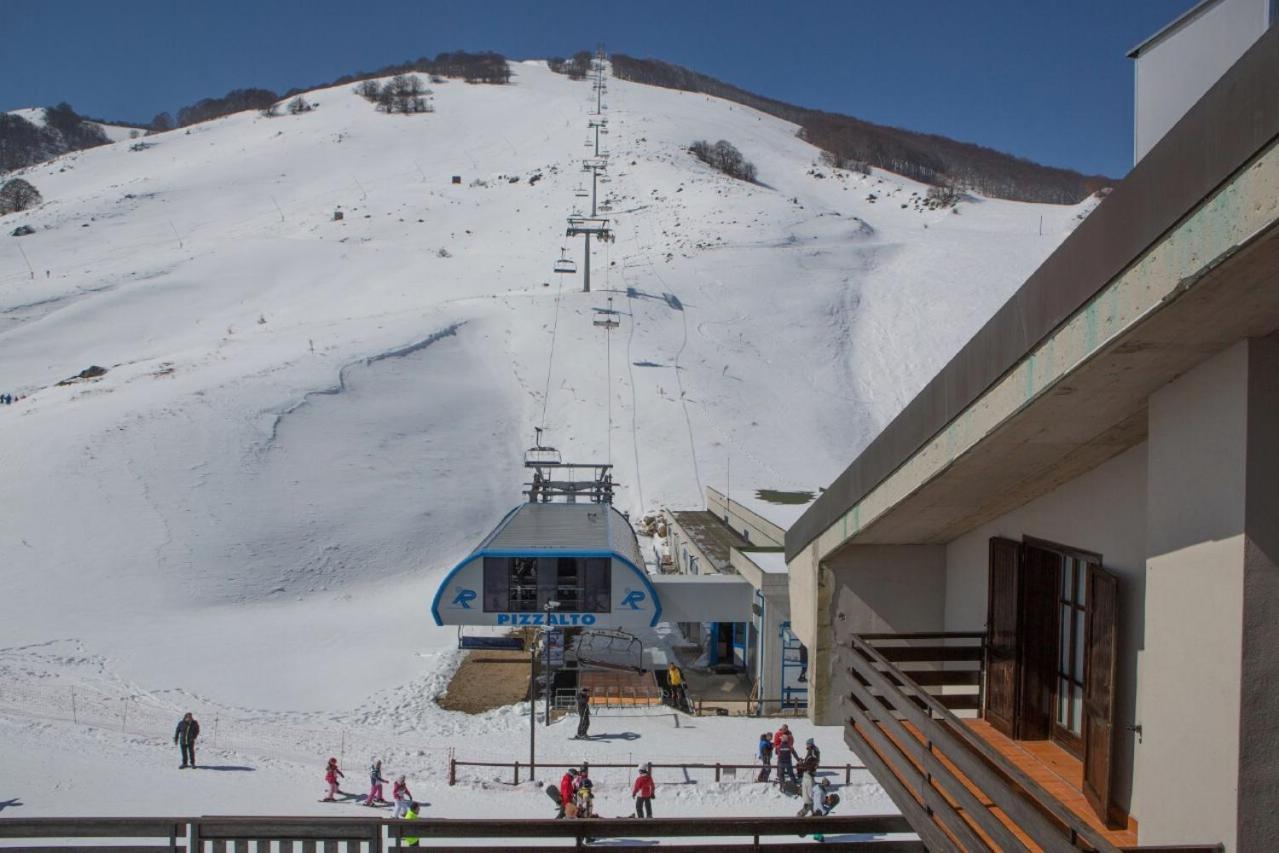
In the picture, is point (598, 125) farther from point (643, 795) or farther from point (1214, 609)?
point (1214, 609)

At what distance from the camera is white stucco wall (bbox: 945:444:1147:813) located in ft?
14.0

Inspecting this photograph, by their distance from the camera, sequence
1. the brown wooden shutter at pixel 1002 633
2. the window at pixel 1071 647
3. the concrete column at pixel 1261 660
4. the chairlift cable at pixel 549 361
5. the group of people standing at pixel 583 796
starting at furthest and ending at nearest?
the chairlift cable at pixel 549 361 → the group of people standing at pixel 583 796 → the brown wooden shutter at pixel 1002 633 → the window at pixel 1071 647 → the concrete column at pixel 1261 660

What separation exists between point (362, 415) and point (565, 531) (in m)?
15.3

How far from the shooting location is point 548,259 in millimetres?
62344

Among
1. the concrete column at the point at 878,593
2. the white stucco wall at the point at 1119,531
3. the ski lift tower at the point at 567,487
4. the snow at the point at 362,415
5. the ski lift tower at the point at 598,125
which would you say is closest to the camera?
the white stucco wall at the point at 1119,531

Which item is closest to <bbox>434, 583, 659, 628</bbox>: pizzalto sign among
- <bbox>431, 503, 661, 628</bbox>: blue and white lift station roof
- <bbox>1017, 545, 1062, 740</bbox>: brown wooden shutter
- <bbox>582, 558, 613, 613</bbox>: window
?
<bbox>431, 503, 661, 628</bbox>: blue and white lift station roof

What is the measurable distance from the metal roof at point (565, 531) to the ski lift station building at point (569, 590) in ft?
0.26

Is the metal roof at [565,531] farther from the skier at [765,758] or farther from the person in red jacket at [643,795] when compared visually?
the person in red jacket at [643,795]

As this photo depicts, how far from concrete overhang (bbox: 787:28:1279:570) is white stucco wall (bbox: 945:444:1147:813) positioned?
98mm

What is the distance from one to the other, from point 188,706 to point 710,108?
417 feet

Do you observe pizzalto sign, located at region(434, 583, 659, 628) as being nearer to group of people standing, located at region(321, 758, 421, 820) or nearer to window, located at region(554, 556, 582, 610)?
window, located at region(554, 556, 582, 610)

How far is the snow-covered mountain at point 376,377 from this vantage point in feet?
75.9

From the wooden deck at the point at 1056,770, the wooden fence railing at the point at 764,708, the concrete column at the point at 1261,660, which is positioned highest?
the concrete column at the point at 1261,660

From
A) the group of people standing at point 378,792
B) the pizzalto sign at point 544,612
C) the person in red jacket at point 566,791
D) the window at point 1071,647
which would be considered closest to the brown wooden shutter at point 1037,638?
the window at point 1071,647
